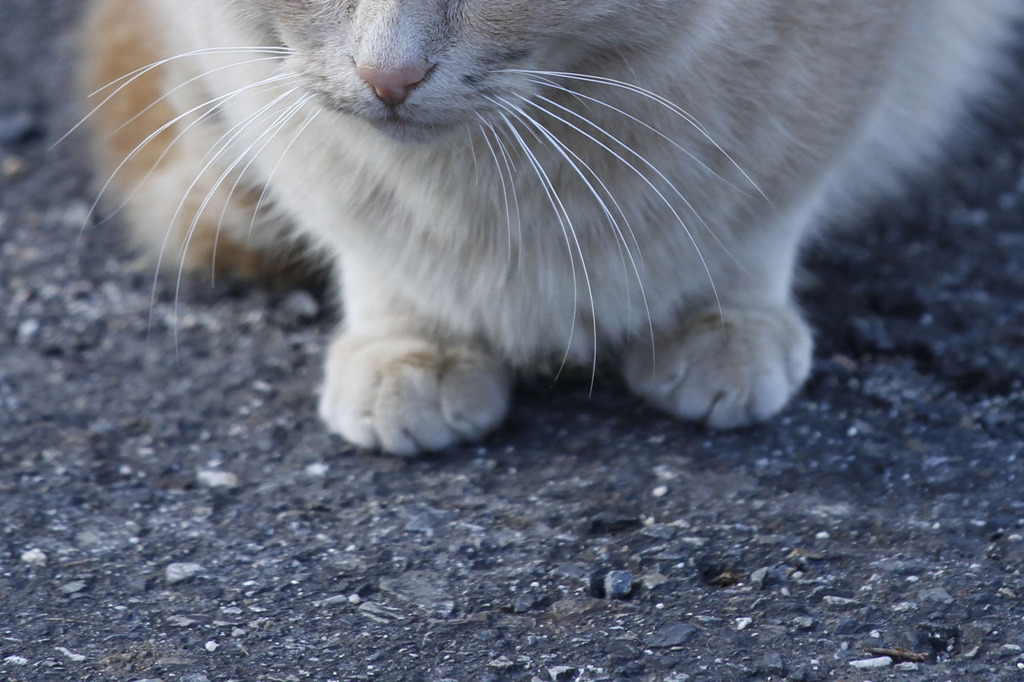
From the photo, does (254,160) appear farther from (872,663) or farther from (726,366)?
(872,663)

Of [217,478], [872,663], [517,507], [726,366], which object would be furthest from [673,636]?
[217,478]

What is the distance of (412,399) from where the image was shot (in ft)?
5.78

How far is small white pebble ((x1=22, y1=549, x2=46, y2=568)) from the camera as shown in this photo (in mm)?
1523

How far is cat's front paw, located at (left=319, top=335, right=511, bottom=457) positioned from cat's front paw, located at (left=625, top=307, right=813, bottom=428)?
245 millimetres

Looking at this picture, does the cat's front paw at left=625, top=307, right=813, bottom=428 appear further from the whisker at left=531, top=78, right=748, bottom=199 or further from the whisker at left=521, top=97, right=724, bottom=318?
the whisker at left=531, top=78, right=748, bottom=199

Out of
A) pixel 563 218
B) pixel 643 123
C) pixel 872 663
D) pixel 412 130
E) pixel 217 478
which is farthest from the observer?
pixel 217 478

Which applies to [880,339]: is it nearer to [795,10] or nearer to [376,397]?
[795,10]

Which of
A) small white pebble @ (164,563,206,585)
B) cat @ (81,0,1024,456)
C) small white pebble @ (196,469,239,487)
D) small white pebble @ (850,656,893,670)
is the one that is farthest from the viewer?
small white pebble @ (196,469,239,487)

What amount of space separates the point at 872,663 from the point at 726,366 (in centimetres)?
59

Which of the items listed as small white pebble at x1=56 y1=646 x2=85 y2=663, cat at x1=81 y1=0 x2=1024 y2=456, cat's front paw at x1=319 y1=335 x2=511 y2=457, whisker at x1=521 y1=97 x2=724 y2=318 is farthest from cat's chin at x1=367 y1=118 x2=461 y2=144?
small white pebble at x1=56 y1=646 x2=85 y2=663

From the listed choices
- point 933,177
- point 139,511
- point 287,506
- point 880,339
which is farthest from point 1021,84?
point 139,511

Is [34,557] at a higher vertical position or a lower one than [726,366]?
lower

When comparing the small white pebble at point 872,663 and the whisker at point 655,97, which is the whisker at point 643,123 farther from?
the small white pebble at point 872,663

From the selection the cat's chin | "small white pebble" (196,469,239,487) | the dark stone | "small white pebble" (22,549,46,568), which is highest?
the cat's chin
